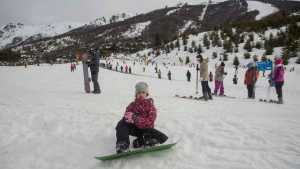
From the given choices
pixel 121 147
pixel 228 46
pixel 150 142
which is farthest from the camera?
pixel 228 46

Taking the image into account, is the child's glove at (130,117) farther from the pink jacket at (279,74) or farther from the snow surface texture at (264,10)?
the snow surface texture at (264,10)

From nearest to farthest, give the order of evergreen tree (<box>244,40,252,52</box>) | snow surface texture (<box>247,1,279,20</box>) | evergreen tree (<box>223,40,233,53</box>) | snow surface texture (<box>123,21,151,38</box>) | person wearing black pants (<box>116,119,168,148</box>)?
person wearing black pants (<box>116,119,168,148</box>) < evergreen tree (<box>244,40,252,52</box>) < evergreen tree (<box>223,40,233,53</box>) < snow surface texture (<box>247,1,279,20</box>) < snow surface texture (<box>123,21,151,38</box>)

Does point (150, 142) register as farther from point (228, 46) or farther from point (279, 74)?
point (228, 46)

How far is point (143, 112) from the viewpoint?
4.60m

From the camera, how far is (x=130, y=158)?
4.25 meters

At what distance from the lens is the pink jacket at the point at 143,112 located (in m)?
4.49

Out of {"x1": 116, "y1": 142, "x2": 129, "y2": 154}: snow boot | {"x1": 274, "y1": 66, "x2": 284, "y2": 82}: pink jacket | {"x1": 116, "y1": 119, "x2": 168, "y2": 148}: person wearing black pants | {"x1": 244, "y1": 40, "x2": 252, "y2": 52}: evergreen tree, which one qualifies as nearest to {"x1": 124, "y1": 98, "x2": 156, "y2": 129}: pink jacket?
{"x1": 116, "y1": 119, "x2": 168, "y2": 148}: person wearing black pants

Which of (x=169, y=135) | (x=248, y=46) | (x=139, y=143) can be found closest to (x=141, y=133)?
(x=139, y=143)

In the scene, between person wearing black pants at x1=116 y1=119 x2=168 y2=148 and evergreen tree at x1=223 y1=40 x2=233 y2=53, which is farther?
evergreen tree at x1=223 y1=40 x2=233 y2=53

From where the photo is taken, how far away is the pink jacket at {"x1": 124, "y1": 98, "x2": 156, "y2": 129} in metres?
4.49

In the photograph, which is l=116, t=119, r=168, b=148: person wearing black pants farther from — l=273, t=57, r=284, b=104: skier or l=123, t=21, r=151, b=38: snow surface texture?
l=123, t=21, r=151, b=38: snow surface texture

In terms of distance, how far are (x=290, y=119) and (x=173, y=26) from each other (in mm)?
129721

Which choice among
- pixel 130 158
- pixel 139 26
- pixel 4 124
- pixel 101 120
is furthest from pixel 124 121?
pixel 139 26

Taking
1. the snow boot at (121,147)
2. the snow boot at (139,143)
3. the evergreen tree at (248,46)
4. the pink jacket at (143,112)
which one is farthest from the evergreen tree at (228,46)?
the snow boot at (121,147)
